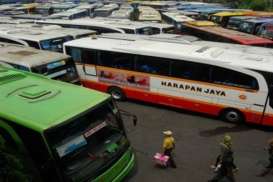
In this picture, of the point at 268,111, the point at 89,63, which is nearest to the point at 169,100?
the point at 268,111

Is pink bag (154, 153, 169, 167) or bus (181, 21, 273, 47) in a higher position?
bus (181, 21, 273, 47)

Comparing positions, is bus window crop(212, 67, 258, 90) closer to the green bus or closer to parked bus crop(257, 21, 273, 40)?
the green bus

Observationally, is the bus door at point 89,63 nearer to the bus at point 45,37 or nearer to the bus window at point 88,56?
the bus window at point 88,56

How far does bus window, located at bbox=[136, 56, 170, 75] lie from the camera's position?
42.1ft

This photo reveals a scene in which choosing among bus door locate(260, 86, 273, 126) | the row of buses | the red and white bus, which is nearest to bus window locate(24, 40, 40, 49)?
the red and white bus

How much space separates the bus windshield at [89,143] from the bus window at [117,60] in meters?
6.45

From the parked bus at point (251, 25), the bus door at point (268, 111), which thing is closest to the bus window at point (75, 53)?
the bus door at point (268, 111)

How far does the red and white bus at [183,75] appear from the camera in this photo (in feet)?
37.3

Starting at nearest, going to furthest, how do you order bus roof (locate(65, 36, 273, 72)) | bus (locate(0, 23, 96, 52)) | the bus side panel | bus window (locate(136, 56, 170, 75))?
bus roof (locate(65, 36, 273, 72)) → the bus side panel → bus window (locate(136, 56, 170, 75)) → bus (locate(0, 23, 96, 52))

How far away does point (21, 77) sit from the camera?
843 cm

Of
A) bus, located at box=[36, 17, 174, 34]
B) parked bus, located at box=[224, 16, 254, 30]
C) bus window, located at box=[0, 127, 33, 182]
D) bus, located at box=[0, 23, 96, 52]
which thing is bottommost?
parked bus, located at box=[224, 16, 254, 30]

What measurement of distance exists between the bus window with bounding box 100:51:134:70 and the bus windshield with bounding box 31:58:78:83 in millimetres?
1794

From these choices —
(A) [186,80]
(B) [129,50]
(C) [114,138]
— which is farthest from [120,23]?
(C) [114,138]

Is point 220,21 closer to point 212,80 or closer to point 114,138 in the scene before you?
point 212,80
